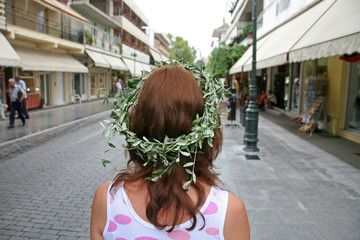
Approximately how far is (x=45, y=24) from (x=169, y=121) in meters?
22.2

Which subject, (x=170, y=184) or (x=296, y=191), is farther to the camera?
(x=296, y=191)

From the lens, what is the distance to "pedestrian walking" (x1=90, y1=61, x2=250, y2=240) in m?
1.18

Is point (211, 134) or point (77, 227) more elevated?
point (211, 134)

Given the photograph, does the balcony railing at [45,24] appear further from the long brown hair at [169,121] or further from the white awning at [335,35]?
the long brown hair at [169,121]

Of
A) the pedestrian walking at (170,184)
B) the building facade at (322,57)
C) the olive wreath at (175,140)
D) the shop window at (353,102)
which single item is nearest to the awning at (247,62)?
the building facade at (322,57)

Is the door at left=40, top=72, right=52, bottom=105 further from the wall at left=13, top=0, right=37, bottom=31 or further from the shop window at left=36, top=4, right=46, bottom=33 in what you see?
the wall at left=13, top=0, right=37, bottom=31

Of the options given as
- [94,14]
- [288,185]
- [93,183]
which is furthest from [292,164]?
[94,14]

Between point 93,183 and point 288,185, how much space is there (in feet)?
11.3

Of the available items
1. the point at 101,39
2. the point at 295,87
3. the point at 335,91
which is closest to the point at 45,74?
the point at 101,39

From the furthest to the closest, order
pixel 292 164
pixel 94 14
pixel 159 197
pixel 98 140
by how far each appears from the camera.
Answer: pixel 94 14
pixel 98 140
pixel 292 164
pixel 159 197

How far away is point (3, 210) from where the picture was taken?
4.16m

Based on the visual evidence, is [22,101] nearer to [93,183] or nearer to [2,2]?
[2,2]

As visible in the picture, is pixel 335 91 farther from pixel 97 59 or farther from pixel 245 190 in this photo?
pixel 97 59

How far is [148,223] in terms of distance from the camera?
1200mm
